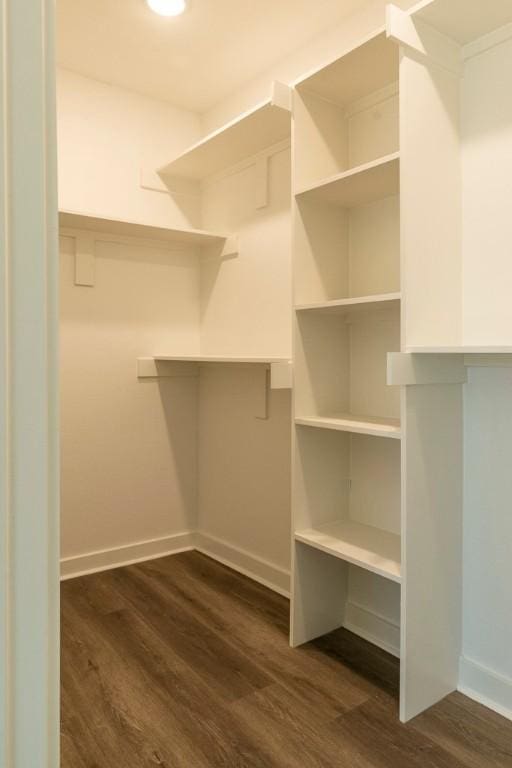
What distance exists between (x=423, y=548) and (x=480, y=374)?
600 millimetres

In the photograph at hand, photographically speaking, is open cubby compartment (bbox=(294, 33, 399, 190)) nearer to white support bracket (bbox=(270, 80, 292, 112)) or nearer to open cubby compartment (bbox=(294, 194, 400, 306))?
white support bracket (bbox=(270, 80, 292, 112))

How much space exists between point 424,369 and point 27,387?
1438mm

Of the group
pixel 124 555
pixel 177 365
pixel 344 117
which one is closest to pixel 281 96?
pixel 344 117

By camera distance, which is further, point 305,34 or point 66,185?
point 66,185

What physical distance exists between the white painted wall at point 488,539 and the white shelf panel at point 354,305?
0.39m

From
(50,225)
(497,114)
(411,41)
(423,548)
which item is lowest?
(423,548)

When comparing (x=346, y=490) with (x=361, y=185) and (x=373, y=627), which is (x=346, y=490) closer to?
(x=373, y=627)

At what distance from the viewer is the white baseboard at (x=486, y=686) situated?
1.69 meters

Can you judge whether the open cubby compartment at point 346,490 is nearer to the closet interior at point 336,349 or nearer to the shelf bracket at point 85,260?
the closet interior at point 336,349

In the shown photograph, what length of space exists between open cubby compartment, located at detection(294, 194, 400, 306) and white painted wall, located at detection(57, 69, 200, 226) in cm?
108

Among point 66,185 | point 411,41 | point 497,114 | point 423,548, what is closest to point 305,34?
point 411,41

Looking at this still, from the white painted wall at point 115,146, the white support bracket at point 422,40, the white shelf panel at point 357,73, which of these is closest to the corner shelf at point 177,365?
the white painted wall at point 115,146

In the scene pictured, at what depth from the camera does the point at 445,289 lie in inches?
68.7

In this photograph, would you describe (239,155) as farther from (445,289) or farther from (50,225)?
(50,225)
